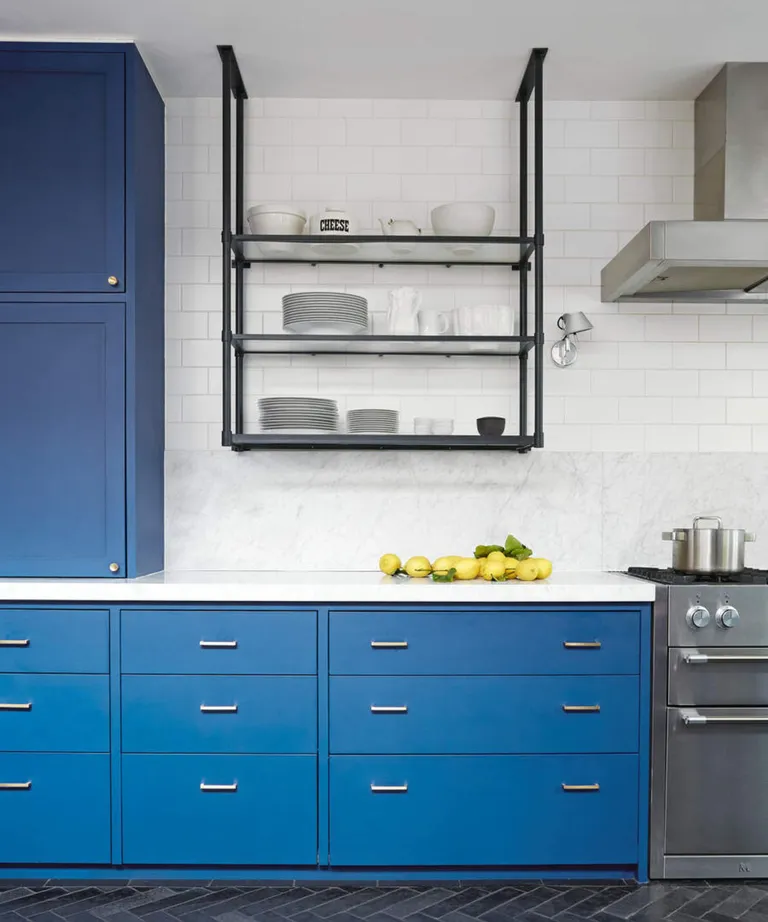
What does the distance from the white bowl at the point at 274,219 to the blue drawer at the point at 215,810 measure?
6.21 ft

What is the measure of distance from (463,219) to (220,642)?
1772 millimetres

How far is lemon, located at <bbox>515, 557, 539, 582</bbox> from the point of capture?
293 centimetres

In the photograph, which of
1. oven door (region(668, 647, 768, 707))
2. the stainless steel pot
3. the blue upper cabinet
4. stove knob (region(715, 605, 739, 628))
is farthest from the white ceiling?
oven door (region(668, 647, 768, 707))

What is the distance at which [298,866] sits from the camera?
2762 mm

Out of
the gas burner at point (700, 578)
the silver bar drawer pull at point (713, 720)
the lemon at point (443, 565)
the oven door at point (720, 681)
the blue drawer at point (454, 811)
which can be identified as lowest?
the blue drawer at point (454, 811)

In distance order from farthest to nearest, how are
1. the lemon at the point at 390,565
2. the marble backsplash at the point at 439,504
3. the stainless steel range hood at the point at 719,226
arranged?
the marble backsplash at the point at 439,504
the lemon at the point at 390,565
the stainless steel range hood at the point at 719,226

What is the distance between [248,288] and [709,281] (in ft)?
6.00

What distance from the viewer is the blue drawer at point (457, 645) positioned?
108 inches

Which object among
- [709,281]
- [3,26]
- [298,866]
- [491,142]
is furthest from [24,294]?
[709,281]

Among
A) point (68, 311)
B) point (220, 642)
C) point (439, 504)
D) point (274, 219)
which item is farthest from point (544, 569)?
point (68, 311)

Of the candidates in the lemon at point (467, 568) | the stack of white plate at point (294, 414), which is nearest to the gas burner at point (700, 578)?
the lemon at point (467, 568)

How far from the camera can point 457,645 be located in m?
2.75

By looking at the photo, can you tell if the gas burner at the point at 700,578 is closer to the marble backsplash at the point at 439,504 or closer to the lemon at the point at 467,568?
the marble backsplash at the point at 439,504

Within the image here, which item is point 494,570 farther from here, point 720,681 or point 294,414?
point 294,414
